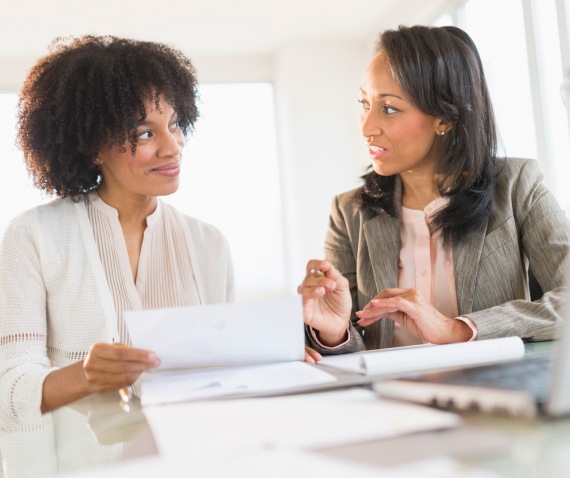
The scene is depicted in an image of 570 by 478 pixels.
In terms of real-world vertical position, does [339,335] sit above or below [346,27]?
below

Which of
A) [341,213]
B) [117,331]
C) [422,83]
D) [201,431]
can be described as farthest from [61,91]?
[201,431]

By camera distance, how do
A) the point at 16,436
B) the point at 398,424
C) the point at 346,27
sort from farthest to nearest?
1. the point at 346,27
2. the point at 16,436
3. the point at 398,424

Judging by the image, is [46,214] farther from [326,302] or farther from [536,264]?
[536,264]

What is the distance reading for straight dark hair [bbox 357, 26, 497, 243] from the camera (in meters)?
1.85

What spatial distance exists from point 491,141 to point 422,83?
273 millimetres

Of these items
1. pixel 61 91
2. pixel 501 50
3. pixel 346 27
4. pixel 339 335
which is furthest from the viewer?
pixel 346 27

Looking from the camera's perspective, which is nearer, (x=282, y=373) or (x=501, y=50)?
(x=282, y=373)

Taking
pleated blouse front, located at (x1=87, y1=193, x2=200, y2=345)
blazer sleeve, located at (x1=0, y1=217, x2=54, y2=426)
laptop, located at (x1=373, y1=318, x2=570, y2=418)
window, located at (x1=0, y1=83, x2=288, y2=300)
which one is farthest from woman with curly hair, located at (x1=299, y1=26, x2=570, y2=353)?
window, located at (x1=0, y1=83, x2=288, y2=300)

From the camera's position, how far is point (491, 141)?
76.4 inches

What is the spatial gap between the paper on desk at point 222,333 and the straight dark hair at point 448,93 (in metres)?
0.81

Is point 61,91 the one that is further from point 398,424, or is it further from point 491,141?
point 398,424

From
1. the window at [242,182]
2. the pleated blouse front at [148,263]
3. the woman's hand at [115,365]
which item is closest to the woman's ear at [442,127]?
the pleated blouse front at [148,263]

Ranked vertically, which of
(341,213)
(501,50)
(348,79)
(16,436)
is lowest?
(16,436)

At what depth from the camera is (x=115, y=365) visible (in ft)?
3.39
